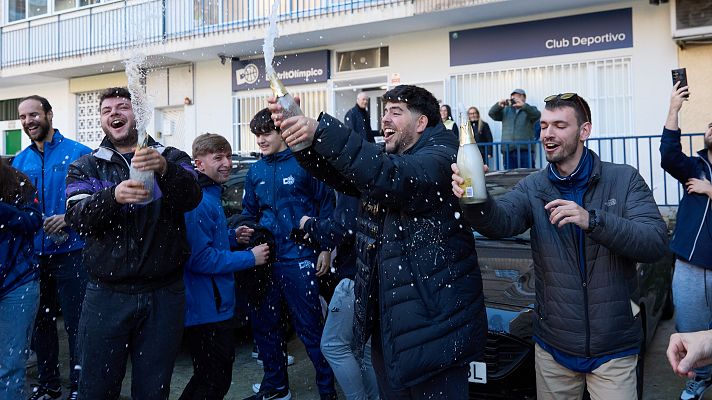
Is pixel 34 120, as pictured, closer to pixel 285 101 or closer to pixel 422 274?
pixel 285 101

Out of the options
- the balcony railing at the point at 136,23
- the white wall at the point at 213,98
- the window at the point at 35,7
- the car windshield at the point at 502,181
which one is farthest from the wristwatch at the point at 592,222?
the window at the point at 35,7

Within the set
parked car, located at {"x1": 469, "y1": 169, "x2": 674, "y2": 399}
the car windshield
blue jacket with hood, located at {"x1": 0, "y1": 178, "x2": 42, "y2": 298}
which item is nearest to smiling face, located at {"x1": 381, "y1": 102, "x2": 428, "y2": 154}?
parked car, located at {"x1": 469, "y1": 169, "x2": 674, "y2": 399}

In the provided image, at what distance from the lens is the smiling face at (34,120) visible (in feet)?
16.5

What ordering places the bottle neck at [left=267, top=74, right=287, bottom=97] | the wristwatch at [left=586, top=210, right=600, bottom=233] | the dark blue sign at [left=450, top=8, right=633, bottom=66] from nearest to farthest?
the bottle neck at [left=267, top=74, right=287, bottom=97], the wristwatch at [left=586, top=210, right=600, bottom=233], the dark blue sign at [left=450, top=8, right=633, bottom=66]

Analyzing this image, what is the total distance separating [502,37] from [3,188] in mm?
10584

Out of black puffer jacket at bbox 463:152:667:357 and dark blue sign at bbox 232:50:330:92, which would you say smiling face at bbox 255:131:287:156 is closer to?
black puffer jacket at bbox 463:152:667:357

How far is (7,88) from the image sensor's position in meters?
21.7

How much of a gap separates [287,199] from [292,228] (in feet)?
0.73

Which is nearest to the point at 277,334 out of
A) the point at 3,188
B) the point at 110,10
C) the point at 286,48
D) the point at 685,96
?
the point at 3,188

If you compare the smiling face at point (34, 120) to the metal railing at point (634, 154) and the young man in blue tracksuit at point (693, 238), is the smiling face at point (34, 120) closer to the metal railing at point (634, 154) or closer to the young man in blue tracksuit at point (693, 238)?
the young man in blue tracksuit at point (693, 238)

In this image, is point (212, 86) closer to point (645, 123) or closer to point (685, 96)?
point (645, 123)

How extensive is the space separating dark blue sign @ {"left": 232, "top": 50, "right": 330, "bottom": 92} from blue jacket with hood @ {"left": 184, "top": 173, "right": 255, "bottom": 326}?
1143 cm

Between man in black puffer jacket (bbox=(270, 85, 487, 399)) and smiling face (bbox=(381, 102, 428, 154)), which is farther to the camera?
smiling face (bbox=(381, 102, 428, 154))

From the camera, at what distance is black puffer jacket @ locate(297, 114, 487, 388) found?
2793mm
